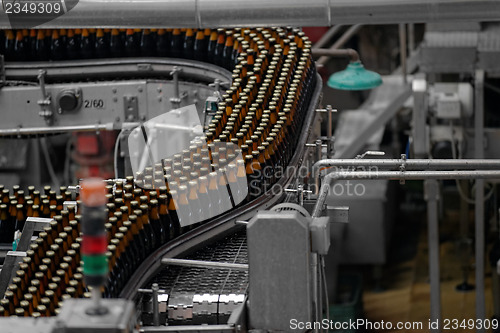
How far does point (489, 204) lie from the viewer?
32.8 feet

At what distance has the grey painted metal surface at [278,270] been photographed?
4059 mm

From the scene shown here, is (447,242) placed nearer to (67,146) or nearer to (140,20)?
(67,146)

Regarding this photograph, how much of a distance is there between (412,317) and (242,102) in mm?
4340

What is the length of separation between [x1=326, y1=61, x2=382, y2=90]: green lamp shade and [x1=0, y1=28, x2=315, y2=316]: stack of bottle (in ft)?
2.91

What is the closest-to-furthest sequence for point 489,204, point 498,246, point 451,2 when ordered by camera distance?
point 451,2, point 498,246, point 489,204

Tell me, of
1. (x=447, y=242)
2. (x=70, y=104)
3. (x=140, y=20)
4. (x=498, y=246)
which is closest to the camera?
(x=140, y=20)

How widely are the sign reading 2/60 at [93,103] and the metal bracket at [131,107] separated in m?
0.18

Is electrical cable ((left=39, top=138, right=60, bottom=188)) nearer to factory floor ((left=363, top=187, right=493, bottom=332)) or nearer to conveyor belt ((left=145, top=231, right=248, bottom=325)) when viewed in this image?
factory floor ((left=363, top=187, right=493, bottom=332))

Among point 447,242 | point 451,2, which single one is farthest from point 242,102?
point 447,242

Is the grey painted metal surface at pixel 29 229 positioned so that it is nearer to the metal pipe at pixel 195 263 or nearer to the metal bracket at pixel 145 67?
the metal pipe at pixel 195 263

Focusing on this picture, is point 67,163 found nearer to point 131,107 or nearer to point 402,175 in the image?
point 131,107

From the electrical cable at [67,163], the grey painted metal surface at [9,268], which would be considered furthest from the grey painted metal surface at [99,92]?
the grey painted metal surface at [9,268]

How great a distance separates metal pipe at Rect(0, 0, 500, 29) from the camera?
5.46 metres

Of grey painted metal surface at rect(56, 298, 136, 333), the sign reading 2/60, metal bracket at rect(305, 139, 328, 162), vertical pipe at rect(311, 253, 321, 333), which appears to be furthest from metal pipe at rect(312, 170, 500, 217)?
the sign reading 2/60
